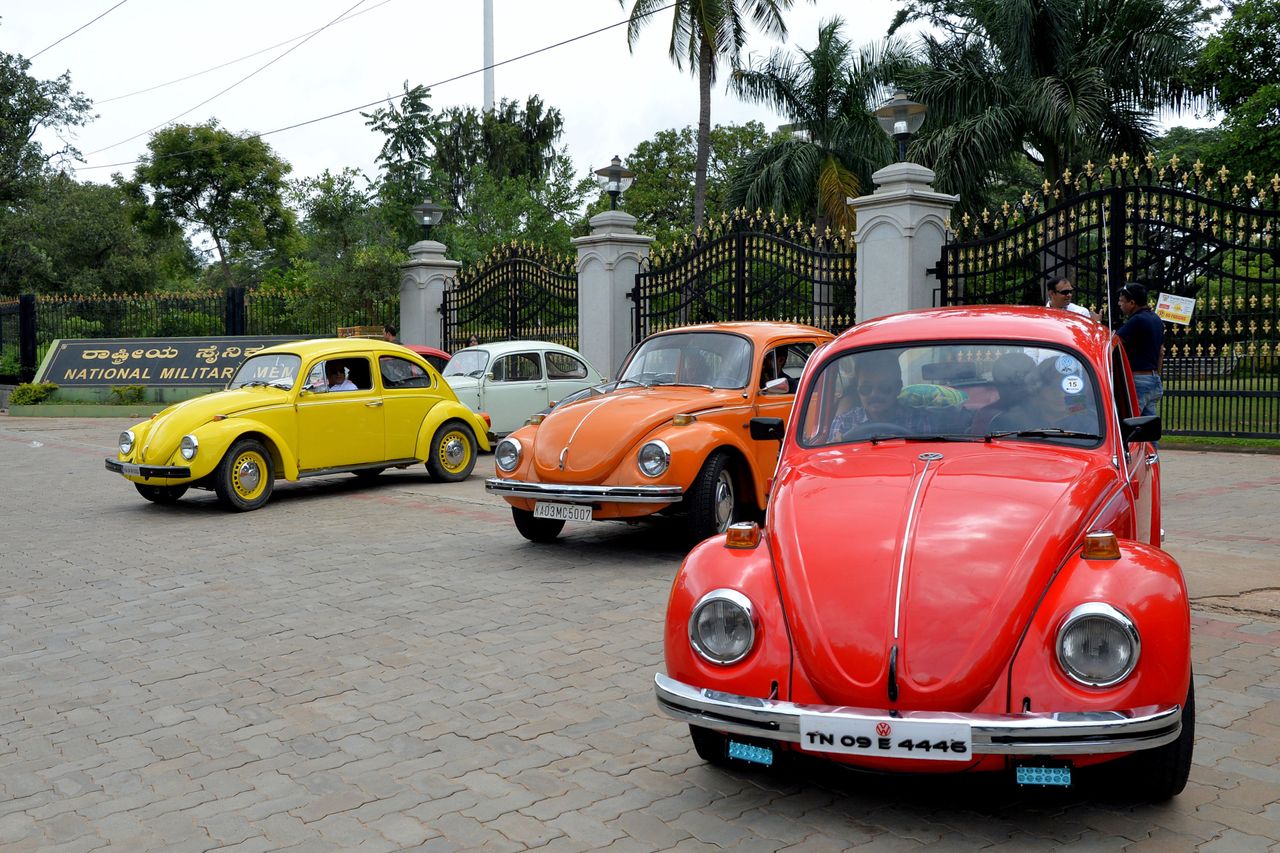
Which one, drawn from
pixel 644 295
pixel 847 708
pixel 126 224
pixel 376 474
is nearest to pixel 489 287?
pixel 644 295

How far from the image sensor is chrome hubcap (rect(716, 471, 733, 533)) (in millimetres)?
8391

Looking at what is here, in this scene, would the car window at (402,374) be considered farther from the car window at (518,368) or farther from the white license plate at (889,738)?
the white license plate at (889,738)

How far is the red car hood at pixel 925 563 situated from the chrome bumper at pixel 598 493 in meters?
3.44

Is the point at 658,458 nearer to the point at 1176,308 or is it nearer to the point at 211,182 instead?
the point at 1176,308

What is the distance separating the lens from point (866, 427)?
500 cm

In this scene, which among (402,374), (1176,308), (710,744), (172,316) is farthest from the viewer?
(172,316)

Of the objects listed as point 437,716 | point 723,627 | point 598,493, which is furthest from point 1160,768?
point 598,493

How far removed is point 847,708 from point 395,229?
38101 mm

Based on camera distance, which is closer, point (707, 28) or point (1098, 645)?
point (1098, 645)

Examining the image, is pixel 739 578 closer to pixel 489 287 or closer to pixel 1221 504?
pixel 1221 504

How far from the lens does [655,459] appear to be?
802 cm

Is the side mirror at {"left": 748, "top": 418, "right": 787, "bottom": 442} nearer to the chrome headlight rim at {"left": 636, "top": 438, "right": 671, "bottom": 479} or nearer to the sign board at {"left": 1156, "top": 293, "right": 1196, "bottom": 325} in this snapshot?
the chrome headlight rim at {"left": 636, "top": 438, "right": 671, "bottom": 479}

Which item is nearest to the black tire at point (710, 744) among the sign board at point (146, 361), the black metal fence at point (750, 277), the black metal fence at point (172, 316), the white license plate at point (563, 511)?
the white license plate at point (563, 511)

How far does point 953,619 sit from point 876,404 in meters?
1.58
